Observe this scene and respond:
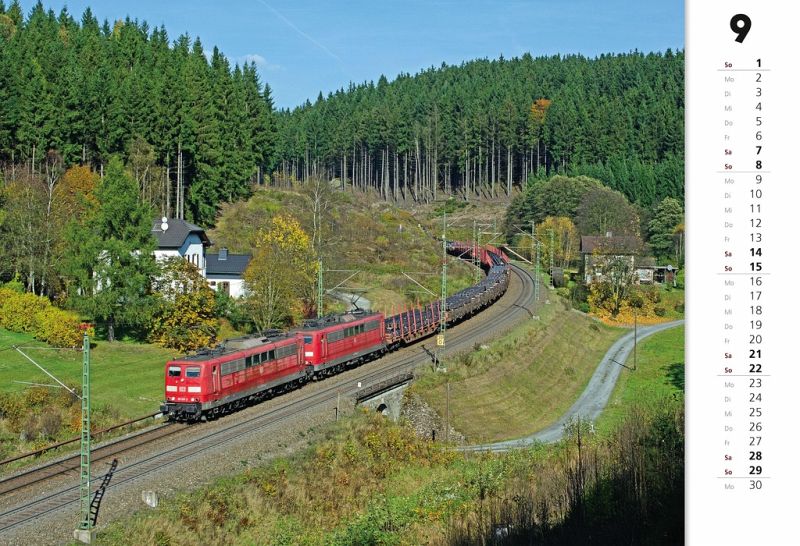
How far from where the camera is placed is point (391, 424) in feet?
140

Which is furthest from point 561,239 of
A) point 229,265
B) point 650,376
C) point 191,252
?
point 191,252

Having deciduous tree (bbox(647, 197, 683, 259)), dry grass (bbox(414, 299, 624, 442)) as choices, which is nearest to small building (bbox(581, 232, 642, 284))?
deciduous tree (bbox(647, 197, 683, 259))

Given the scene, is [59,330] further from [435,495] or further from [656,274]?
[656,274]

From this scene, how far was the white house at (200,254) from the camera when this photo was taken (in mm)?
67125

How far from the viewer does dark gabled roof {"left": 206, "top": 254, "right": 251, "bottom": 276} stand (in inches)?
2785

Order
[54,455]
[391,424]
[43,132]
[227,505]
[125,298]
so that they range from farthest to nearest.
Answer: [43,132] → [125,298] → [391,424] → [54,455] → [227,505]

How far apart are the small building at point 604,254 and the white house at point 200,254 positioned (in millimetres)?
42012

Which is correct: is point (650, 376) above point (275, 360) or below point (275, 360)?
below
